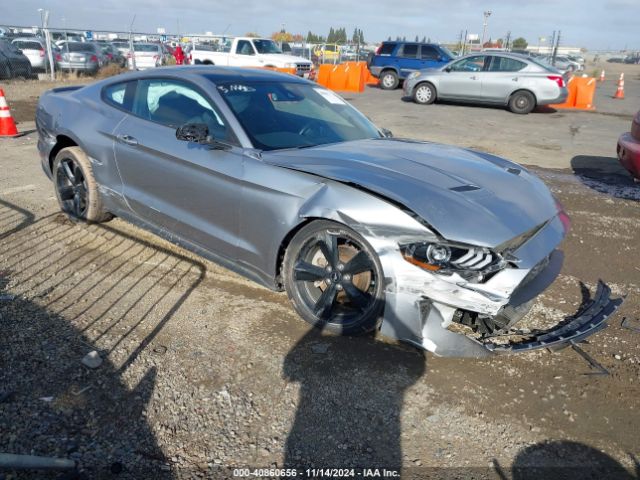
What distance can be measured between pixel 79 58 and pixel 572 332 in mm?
21986

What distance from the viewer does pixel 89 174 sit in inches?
184

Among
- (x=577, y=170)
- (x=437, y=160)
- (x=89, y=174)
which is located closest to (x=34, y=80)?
(x=89, y=174)

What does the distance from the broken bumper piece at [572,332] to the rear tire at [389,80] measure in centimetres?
1898

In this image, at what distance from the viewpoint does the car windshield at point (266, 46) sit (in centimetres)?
1992

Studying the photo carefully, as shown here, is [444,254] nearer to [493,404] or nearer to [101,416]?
[493,404]

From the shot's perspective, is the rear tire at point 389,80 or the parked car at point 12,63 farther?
the rear tire at point 389,80

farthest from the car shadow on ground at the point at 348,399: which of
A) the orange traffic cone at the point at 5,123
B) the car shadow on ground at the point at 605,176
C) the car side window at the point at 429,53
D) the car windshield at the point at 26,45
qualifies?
the car windshield at the point at 26,45

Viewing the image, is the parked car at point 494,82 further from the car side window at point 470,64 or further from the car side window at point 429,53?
the car side window at point 429,53

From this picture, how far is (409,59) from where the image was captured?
2067 cm

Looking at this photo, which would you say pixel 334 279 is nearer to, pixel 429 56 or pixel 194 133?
pixel 194 133

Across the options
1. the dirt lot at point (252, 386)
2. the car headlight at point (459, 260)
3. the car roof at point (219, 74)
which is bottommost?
the dirt lot at point (252, 386)

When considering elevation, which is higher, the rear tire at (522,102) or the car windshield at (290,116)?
the car windshield at (290,116)

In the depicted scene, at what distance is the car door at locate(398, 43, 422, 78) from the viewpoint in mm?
20511

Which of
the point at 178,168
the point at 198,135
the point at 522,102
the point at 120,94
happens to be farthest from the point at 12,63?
the point at 198,135
